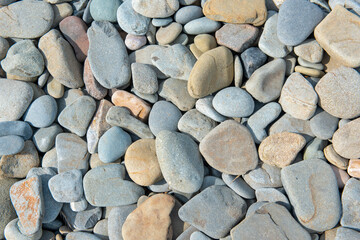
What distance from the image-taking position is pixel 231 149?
1.61 m

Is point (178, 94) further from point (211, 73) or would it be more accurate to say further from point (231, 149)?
point (231, 149)

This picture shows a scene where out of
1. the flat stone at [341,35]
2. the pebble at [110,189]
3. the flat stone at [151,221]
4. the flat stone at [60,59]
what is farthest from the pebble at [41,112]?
the flat stone at [341,35]

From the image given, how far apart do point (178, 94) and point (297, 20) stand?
2.42 feet

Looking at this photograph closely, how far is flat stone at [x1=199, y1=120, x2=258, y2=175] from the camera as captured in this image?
1.59m

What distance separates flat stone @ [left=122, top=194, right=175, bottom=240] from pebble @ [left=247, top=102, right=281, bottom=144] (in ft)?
1.89

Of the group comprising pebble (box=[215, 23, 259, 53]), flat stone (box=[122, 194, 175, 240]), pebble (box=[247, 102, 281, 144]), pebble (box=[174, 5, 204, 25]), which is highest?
pebble (box=[174, 5, 204, 25])

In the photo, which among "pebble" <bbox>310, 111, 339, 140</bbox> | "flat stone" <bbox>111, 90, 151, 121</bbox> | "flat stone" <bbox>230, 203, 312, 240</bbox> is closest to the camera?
"flat stone" <bbox>230, 203, 312, 240</bbox>

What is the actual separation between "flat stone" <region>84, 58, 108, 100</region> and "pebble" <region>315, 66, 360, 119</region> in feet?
4.04

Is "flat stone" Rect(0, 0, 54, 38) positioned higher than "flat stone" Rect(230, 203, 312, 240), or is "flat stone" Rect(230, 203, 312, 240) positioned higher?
"flat stone" Rect(0, 0, 54, 38)

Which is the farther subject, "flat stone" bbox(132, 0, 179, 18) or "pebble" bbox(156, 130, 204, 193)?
"flat stone" bbox(132, 0, 179, 18)

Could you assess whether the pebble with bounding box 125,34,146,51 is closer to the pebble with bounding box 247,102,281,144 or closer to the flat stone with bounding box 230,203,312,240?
the pebble with bounding box 247,102,281,144

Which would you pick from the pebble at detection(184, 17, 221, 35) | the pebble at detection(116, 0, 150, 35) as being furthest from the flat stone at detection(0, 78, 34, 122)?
the pebble at detection(184, 17, 221, 35)

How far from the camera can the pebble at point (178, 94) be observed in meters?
1.70

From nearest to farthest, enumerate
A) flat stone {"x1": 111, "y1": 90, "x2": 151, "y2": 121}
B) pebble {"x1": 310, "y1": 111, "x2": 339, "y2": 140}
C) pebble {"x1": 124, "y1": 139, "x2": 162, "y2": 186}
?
pebble {"x1": 310, "y1": 111, "x2": 339, "y2": 140} < pebble {"x1": 124, "y1": 139, "x2": 162, "y2": 186} < flat stone {"x1": 111, "y1": 90, "x2": 151, "y2": 121}
